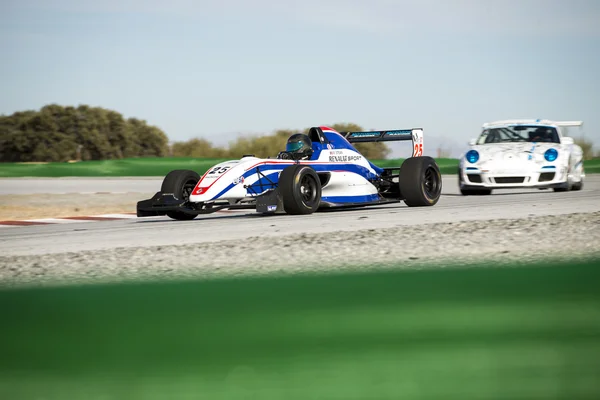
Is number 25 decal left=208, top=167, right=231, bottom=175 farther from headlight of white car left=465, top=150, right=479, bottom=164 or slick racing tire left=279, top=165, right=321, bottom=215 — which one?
headlight of white car left=465, top=150, right=479, bottom=164

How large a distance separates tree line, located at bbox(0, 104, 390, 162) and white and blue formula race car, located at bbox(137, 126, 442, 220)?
49368 mm

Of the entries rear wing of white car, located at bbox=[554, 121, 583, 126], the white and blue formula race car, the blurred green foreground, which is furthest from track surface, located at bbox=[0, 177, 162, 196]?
the blurred green foreground

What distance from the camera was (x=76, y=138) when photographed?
235 feet

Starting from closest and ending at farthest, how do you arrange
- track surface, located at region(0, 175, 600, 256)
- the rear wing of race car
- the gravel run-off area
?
1. the gravel run-off area
2. track surface, located at region(0, 175, 600, 256)
3. the rear wing of race car

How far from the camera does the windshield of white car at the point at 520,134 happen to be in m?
15.4

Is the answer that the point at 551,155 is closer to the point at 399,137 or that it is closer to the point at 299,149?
the point at 399,137

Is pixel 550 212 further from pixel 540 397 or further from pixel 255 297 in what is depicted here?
pixel 540 397

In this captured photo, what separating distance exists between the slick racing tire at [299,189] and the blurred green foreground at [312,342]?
21.0ft

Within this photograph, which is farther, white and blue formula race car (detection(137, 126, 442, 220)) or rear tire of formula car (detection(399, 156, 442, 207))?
rear tire of formula car (detection(399, 156, 442, 207))

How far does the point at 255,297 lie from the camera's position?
3838 millimetres

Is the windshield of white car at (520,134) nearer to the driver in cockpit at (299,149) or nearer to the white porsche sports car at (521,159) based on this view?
the white porsche sports car at (521,159)

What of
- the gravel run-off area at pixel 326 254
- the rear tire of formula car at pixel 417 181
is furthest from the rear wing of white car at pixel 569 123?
the gravel run-off area at pixel 326 254

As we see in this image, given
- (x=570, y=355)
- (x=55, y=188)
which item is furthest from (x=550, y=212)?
(x=55, y=188)

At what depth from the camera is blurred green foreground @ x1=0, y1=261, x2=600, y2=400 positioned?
2.47 meters
